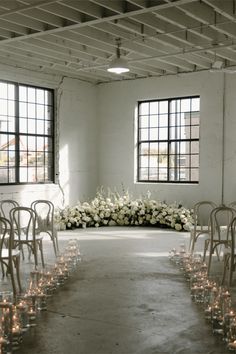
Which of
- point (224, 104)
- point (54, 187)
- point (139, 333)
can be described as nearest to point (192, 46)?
point (224, 104)

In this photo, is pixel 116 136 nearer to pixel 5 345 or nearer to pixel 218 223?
pixel 218 223

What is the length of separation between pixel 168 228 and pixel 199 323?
6330 millimetres

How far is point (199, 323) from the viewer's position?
4.09 m

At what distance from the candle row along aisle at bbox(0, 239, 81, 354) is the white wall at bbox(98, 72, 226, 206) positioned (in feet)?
17.9

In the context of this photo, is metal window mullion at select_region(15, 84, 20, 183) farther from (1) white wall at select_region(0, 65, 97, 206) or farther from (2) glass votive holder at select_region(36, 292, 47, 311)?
(2) glass votive holder at select_region(36, 292, 47, 311)

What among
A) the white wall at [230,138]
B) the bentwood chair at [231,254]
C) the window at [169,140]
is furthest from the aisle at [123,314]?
the window at [169,140]

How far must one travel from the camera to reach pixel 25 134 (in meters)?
10.4

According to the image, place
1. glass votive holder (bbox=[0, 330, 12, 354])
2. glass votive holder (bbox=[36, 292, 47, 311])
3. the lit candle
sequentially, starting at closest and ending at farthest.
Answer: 1. glass votive holder (bbox=[0, 330, 12, 354])
2. the lit candle
3. glass votive holder (bbox=[36, 292, 47, 311])

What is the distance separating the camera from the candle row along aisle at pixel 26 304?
329 centimetres

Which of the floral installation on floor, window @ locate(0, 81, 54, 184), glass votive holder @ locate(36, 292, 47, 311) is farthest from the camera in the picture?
the floral installation on floor

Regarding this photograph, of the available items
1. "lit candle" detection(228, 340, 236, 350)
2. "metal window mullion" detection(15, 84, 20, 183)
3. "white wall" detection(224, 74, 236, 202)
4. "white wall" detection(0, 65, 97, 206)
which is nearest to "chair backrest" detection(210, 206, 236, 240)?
"lit candle" detection(228, 340, 236, 350)

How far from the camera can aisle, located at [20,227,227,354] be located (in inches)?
140

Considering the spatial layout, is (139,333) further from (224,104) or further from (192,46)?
(224,104)

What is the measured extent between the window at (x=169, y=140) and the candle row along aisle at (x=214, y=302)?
17.3 ft
